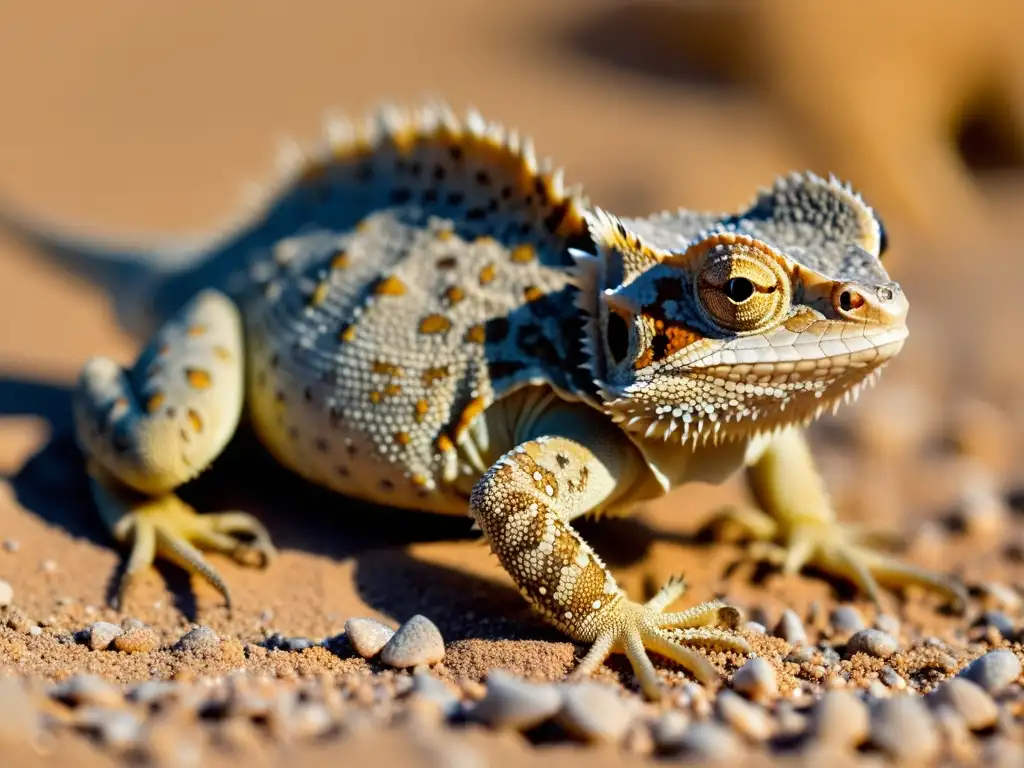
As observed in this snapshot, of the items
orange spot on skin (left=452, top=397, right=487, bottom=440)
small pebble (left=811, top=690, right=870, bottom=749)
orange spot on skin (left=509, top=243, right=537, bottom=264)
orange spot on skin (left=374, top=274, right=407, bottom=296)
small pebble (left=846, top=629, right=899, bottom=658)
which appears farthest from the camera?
orange spot on skin (left=374, top=274, right=407, bottom=296)

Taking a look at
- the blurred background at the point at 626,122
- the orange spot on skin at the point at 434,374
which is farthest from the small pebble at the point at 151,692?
the blurred background at the point at 626,122

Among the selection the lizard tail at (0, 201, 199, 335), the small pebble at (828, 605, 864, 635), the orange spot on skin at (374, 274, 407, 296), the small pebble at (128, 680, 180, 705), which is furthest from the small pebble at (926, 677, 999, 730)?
the lizard tail at (0, 201, 199, 335)

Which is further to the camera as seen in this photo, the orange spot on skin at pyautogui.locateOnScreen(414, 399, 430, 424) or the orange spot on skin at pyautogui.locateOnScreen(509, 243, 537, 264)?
the orange spot on skin at pyautogui.locateOnScreen(509, 243, 537, 264)

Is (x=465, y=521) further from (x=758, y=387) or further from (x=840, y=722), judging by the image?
(x=840, y=722)

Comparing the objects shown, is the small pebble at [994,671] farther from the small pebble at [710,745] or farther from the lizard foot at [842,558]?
the lizard foot at [842,558]

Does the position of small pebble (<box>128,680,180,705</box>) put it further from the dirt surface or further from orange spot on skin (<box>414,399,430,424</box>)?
orange spot on skin (<box>414,399,430,424</box>)
